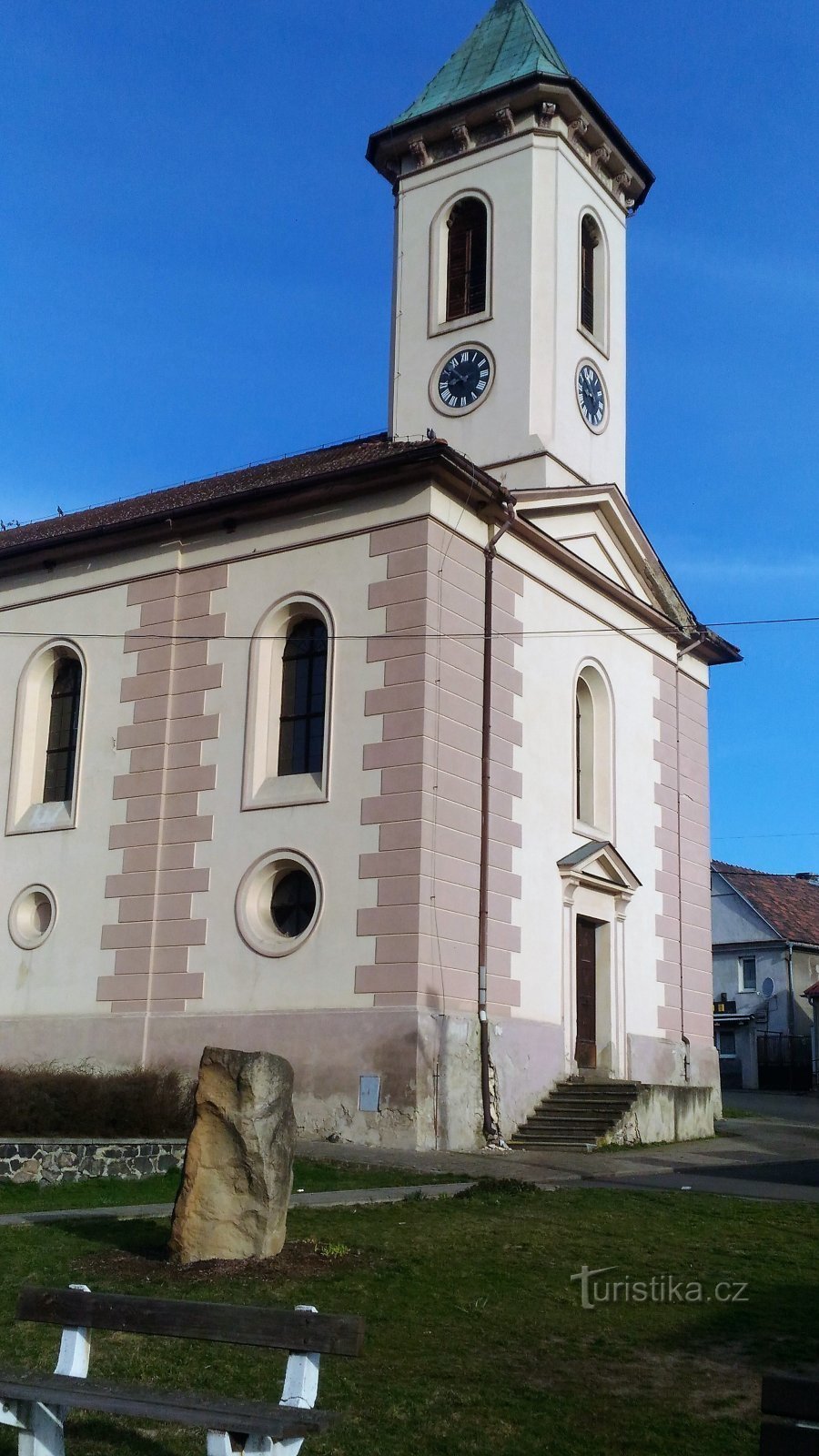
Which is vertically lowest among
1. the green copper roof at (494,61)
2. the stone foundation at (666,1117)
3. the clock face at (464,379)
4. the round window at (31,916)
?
the stone foundation at (666,1117)

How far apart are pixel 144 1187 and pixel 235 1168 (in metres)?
5.38

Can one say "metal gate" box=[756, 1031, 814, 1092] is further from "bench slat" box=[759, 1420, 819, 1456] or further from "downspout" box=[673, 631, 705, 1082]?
"bench slat" box=[759, 1420, 819, 1456]

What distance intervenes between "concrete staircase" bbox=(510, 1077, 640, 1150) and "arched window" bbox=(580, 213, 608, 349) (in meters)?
13.4

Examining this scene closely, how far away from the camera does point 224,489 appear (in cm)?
2477

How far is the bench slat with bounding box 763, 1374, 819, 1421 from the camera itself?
13.1 feet

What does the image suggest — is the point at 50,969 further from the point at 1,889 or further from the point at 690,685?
the point at 690,685

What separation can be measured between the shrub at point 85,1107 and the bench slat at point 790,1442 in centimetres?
1335

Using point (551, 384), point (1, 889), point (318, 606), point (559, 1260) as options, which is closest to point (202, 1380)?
point (559, 1260)

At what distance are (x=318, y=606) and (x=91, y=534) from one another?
4694 millimetres

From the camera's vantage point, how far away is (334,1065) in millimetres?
19406

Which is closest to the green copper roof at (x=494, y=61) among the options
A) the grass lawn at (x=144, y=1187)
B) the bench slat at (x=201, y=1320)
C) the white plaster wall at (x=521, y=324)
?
the white plaster wall at (x=521, y=324)

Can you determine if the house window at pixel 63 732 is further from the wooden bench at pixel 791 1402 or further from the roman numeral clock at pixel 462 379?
the wooden bench at pixel 791 1402

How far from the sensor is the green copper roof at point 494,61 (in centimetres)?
2686

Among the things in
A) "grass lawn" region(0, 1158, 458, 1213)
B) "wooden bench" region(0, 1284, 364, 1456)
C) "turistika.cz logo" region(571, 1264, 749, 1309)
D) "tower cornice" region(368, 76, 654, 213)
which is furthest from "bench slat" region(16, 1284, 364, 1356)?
"tower cornice" region(368, 76, 654, 213)
